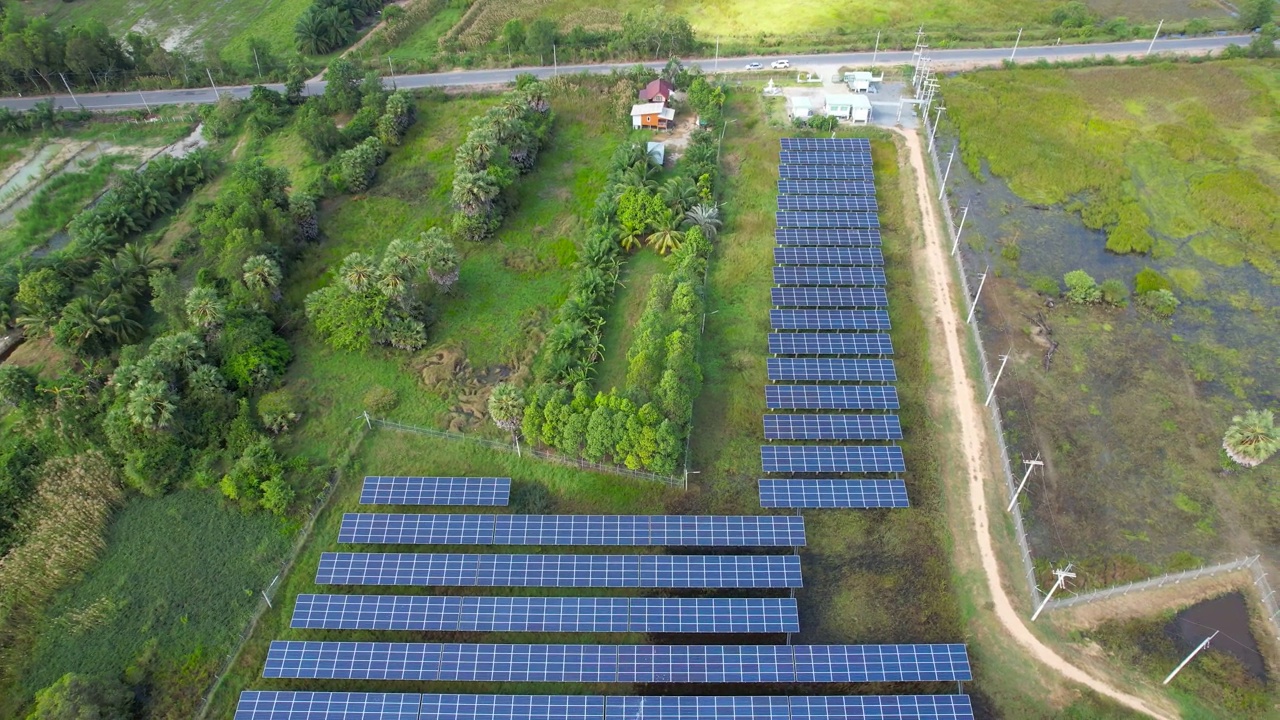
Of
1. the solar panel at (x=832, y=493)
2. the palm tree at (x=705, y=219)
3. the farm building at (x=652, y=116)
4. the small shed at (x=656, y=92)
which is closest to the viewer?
the solar panel at (x=832, y=493)

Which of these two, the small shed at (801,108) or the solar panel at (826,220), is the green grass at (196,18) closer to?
the small shed at (801,108)

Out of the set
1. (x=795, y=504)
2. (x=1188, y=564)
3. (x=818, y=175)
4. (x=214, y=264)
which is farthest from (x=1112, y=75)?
(x=214, y=264)

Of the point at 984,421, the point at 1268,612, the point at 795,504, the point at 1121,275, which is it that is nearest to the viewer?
the point at 1268,612

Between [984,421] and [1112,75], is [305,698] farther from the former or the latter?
[1112,75]

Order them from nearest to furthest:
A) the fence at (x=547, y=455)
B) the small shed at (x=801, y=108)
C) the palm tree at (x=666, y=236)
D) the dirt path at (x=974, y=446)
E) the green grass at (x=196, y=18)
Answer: the dirt path at (x=974, y=446) → the fence at (x=547, y=455) → the palm tree at (x=666, y=236) → the small shed at (x=801, y=108) → the green grass at (x=196, y=18)

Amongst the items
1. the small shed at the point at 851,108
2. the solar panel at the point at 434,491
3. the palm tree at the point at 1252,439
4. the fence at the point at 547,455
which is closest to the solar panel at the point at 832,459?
the fence at the point at 547,455

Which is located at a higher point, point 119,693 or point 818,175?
point 818,175
